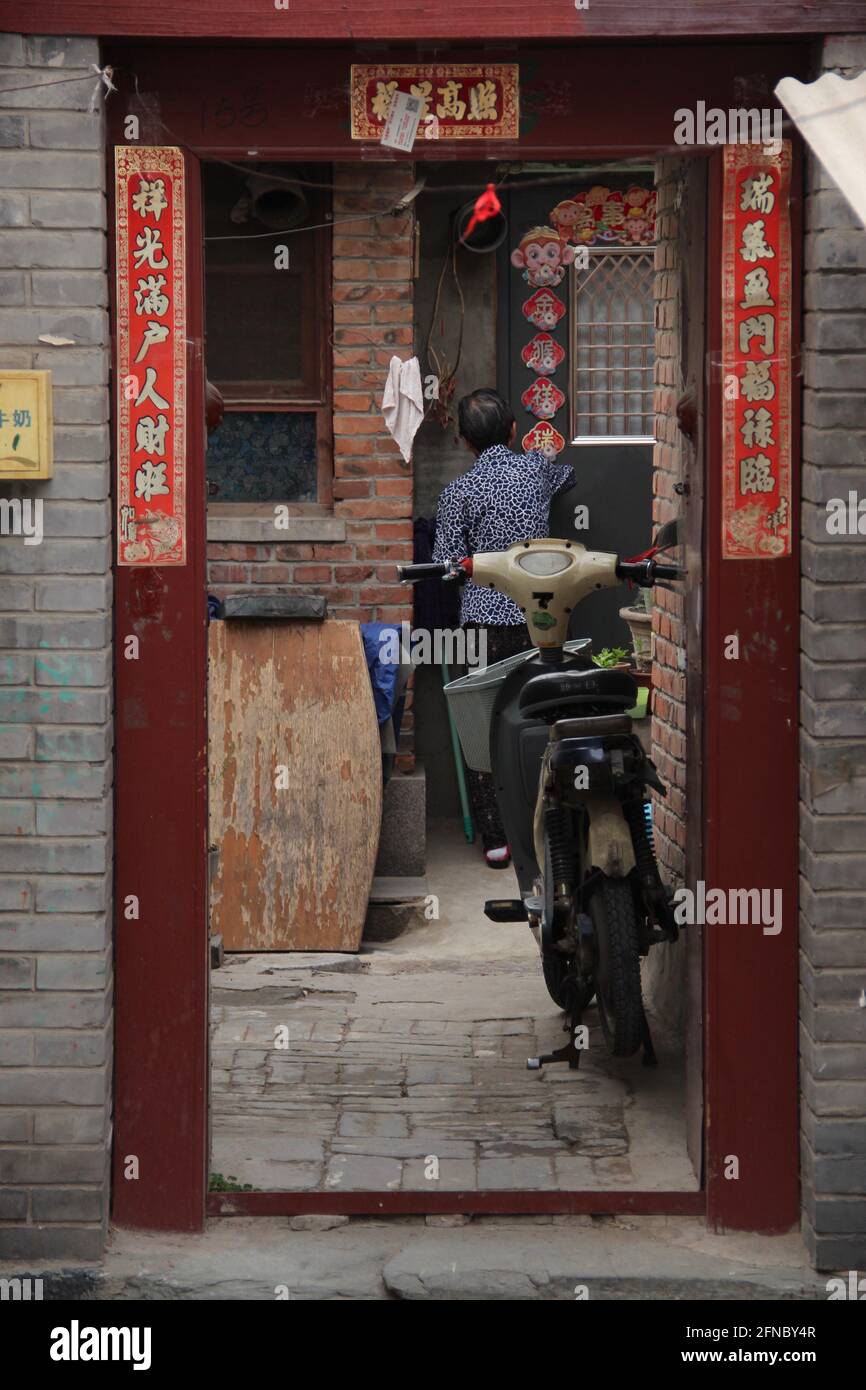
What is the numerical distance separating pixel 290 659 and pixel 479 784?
1416 mm

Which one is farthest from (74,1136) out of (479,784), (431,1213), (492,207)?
(492,207)

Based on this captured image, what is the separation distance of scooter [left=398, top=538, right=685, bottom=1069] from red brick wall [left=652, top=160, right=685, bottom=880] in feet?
1.11

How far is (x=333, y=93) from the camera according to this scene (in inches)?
176

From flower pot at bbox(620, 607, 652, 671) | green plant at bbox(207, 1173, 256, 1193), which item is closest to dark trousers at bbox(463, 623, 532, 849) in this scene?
flower pot at bbox(620, 607, 652, 671)

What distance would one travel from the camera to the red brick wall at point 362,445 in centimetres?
789

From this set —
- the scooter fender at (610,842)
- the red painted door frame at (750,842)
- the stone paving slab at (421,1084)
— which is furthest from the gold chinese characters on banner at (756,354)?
the stone paving slab at (421,1084)

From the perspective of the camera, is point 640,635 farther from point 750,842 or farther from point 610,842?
point 750,842

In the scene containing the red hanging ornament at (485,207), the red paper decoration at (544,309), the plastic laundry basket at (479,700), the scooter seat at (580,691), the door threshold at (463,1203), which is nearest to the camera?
the door threshold at (463,1203)

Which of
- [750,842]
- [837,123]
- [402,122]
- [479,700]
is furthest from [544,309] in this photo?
[837,123]

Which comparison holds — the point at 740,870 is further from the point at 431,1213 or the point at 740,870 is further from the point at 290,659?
the point at 290,659

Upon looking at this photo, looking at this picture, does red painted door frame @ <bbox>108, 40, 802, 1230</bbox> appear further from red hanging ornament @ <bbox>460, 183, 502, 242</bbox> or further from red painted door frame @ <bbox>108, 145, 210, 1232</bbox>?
red hanging ornament @ <bbox>460, 183, 502, 242</bbox>

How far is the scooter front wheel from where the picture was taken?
5352 millimetres

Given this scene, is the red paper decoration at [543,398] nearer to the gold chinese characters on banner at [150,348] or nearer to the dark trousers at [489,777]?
the dark trousers at [489,777]

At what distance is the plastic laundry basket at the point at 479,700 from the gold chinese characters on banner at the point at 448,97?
6.58 feet
